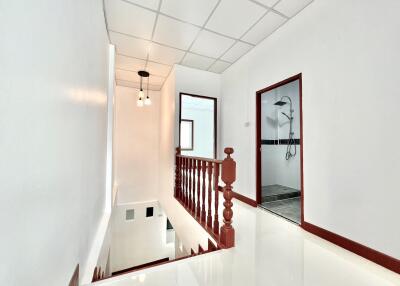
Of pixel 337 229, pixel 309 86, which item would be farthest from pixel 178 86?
pixel 337 229

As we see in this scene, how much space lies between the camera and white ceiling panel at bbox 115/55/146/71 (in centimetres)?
353

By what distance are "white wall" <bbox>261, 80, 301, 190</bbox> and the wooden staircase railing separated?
211 centimetres

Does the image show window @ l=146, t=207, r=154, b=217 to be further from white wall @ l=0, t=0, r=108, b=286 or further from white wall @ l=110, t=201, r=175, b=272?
white wall @ l=0, t=0, r=108, b=286

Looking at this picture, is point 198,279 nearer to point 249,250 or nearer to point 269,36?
point 249,250

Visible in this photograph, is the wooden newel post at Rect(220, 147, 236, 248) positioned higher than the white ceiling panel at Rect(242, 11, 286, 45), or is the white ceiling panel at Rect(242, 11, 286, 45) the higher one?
the white ceiling panel at Rect(242, 11, 286, 45)

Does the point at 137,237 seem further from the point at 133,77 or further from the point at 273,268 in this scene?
the point at 273,268

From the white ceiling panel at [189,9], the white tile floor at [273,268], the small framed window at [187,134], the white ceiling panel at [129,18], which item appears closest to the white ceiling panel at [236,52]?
the white ceiling panel at [189,9]

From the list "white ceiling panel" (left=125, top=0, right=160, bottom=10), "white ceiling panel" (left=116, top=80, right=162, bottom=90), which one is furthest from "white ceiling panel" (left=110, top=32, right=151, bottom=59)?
"white ceiling panel" (left=116, top=80, right=162, bottom=90)

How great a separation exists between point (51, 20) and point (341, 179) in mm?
2621

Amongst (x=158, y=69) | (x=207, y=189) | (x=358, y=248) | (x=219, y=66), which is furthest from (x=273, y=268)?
(x=158, y=69)

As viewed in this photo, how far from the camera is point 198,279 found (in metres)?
1.36

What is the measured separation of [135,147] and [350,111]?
4.96 meters

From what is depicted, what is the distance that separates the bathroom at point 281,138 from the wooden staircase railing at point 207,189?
75.8 inches

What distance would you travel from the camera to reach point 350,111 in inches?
68.5
